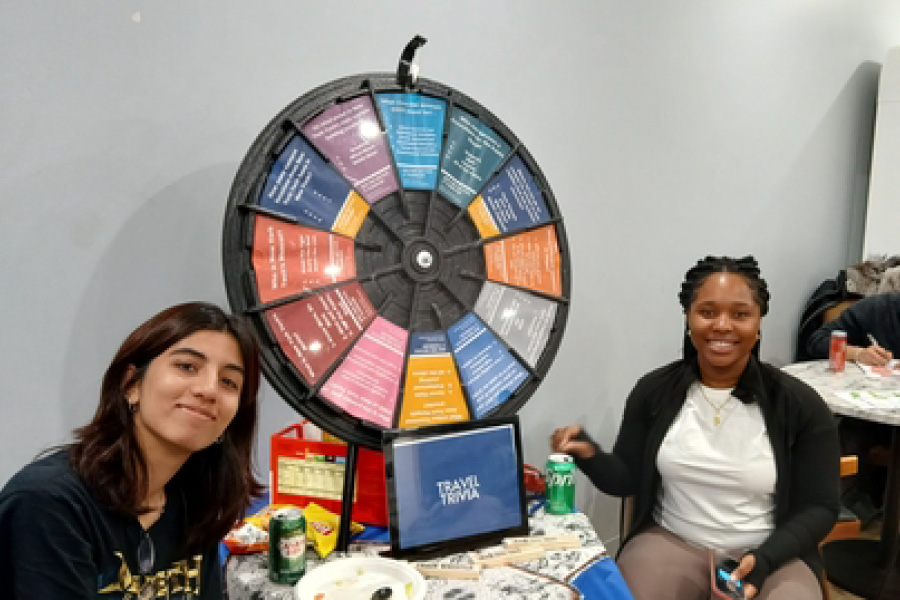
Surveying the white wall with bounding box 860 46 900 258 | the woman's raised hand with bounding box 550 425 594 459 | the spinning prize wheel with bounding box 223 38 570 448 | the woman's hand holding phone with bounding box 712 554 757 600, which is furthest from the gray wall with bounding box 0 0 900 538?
the woman's hand holding phone with bounding box 712 554 757 600

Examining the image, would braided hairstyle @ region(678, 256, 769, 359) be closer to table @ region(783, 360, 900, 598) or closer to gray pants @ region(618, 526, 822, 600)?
gray pants @ region(618, 526, 822, 600)

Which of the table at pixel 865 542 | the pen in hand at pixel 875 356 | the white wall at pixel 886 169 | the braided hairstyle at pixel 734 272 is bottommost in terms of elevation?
the table at pixel 865 542

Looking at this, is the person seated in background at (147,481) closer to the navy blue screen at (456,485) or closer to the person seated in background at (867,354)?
the navy blue screen at (456,485)

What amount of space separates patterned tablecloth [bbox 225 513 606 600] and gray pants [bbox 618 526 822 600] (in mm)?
326

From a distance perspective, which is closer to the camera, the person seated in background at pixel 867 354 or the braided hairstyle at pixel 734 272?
the braided hairstyle at pixel 734 272

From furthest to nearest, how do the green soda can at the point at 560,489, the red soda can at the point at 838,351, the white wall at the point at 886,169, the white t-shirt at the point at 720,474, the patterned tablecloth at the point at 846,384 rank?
the white wall at the point at 886,169 < the red soda can at the point at 838,351 < the patterned tablecloth at the point at 846,384 < the white t-shirt at the point at 720,474 < the green soda can at the point at 560,489

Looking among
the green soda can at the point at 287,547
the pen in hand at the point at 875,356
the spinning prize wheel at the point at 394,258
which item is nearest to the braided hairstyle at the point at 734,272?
the spinning prize wheel at the point at 394,258

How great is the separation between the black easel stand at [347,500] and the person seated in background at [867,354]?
86.3 inches

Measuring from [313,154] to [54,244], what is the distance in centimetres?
56

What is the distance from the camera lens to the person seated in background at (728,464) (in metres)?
1.56

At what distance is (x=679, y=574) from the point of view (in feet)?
5.18

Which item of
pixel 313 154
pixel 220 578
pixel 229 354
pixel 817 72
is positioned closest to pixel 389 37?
pixel 313 154

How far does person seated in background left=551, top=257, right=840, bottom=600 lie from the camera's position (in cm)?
156

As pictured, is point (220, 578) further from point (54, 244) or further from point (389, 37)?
point (389, 37)
